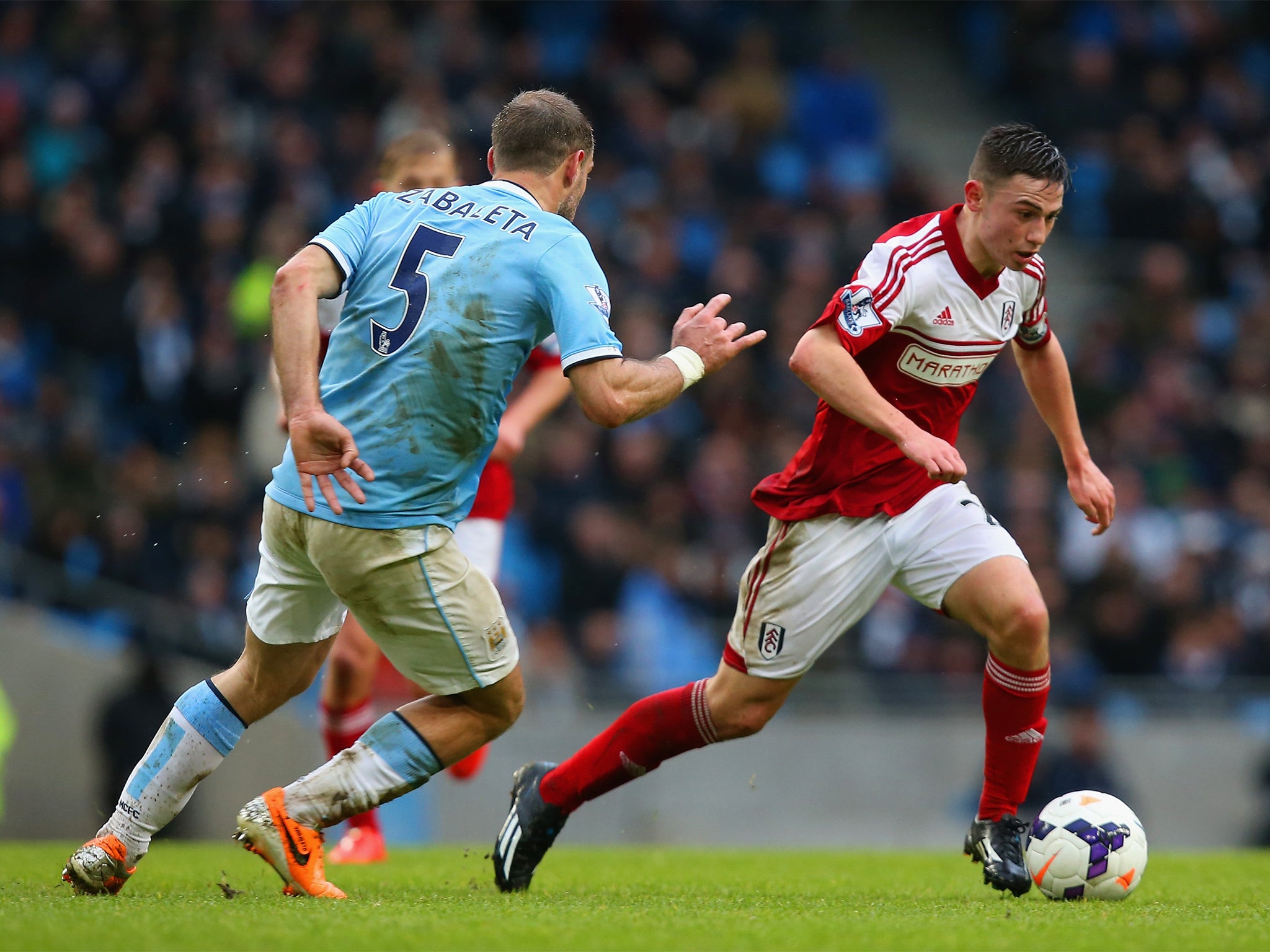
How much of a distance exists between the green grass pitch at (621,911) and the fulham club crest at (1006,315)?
1970mm

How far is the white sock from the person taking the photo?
196 inches

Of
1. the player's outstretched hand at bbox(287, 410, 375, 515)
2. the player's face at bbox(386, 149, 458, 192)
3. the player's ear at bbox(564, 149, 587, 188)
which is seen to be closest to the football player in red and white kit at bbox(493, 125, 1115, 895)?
the player's ear at bbox(564, 149, 587, 188)

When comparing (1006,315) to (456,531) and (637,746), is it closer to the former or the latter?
(637,746)

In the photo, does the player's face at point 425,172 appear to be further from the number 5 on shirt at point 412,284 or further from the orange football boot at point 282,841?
the orange football boot at point 282,841

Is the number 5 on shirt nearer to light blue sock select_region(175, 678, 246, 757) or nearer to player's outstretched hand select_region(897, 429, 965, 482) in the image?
light blue sock select_region(175, 678, 246, 757)

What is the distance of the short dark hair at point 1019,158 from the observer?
5.34 metres

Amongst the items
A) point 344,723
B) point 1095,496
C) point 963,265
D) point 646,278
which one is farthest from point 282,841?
point 646,278

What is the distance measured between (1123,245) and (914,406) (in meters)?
10.8

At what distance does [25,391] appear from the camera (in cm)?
1245

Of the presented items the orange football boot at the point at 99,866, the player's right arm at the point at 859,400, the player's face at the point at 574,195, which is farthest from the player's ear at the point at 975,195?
the orange football boot at the point at 99,866

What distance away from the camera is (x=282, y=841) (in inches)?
190

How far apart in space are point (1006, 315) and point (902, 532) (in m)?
0.86

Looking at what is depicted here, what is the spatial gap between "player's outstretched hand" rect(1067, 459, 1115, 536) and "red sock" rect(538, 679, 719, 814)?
5.07ft

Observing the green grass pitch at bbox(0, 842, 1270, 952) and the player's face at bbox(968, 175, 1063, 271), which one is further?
the player's face at bbox(968, 175, 1063, 271)
